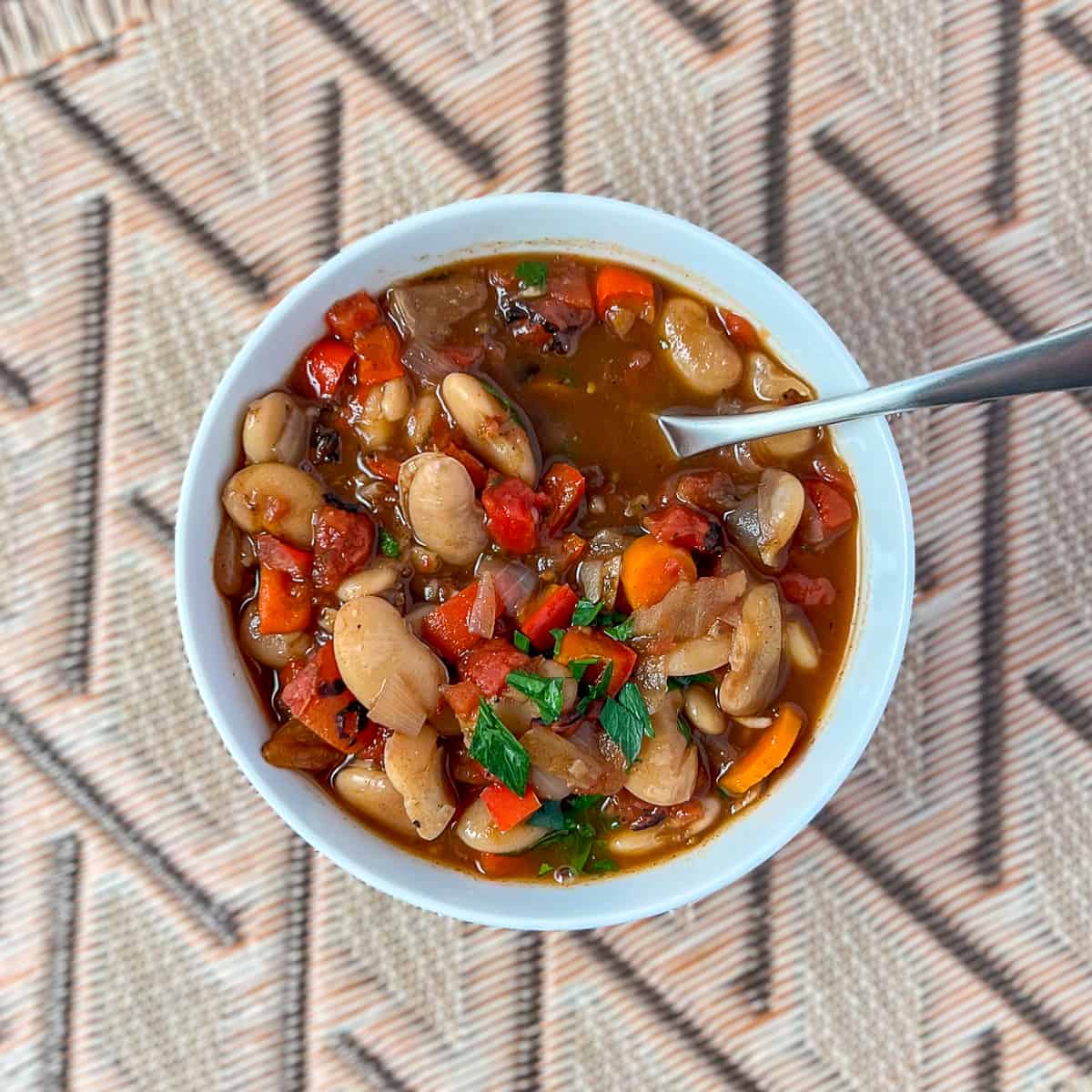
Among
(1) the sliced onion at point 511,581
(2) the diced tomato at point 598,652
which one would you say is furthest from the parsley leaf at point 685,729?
(1) the sliced onion at point 511,581

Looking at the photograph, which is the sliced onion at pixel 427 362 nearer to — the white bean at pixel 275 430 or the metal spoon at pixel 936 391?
the white bean at pixel 275 430

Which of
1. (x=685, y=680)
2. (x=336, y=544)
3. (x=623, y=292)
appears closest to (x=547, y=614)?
(x=685, y=680)

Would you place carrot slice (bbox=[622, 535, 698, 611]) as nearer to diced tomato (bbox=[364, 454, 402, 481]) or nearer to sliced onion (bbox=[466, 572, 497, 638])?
sliced onion (bbox=[466, 572, 497, 638])

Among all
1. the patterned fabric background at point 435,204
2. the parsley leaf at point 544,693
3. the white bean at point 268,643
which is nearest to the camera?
the parsley leaf at point 544,693

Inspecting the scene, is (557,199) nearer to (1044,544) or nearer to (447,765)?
(447,765)

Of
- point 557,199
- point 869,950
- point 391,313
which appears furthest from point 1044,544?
point 391,313
